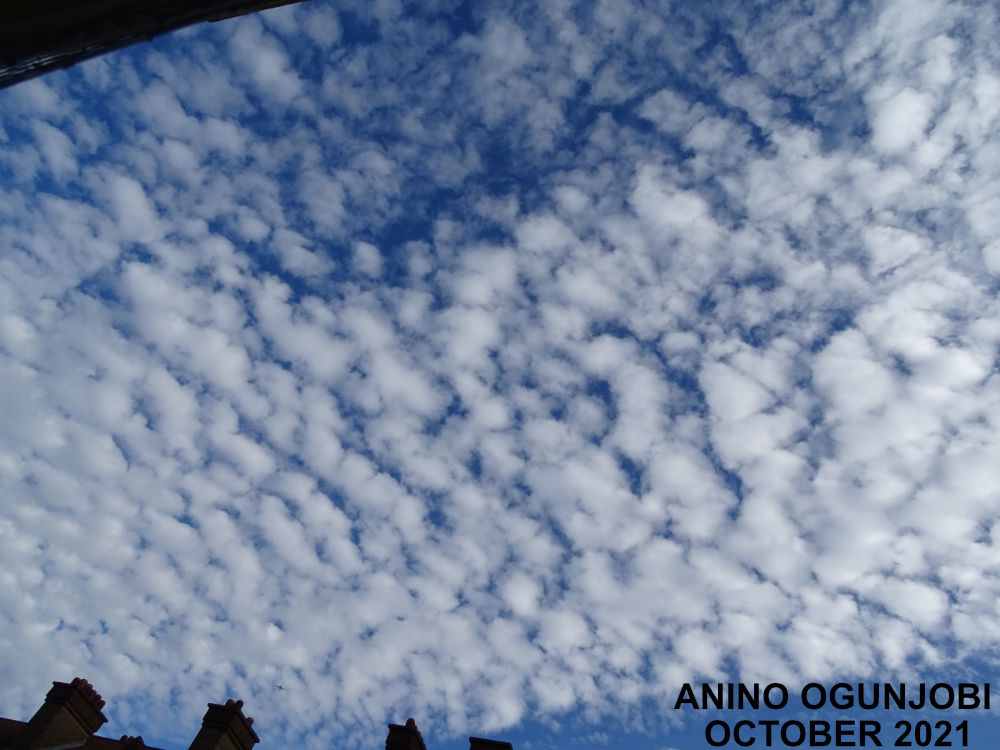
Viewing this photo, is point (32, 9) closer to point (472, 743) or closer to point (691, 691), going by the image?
point (472, 743)

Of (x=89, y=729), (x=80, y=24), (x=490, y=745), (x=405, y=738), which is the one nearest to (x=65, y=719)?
(x=89, y=729)

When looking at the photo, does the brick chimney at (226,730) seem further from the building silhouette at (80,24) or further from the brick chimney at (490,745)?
the building silhouette at (80,24)

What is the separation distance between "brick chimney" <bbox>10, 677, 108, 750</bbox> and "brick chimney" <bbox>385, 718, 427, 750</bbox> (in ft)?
30.7

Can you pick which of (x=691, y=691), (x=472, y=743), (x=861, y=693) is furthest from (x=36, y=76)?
(x=861, y=693)

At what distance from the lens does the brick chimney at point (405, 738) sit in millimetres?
15531

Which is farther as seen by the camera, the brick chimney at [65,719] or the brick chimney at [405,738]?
the brick chimney at [65,719]

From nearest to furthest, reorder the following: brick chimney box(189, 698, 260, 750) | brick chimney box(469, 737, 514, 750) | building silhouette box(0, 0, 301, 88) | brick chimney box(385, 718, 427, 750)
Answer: building silhouette box(0, 0, 301, 88) < brick chimney box(385, 718, 427, 750) < brick chimney box(469, 737, 514, 750) < brick chimney box(189, 698, 260, 750)

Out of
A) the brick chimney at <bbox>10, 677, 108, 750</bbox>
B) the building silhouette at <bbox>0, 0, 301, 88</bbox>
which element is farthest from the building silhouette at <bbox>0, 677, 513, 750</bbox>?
the building silhouette at <bbox>0, 0, 301, 88</bbox>

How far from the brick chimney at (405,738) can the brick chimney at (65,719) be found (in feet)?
30.7

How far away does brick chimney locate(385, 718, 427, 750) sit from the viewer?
15531mm

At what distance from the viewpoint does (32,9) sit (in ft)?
27.0

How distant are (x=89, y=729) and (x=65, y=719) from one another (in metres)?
0.84

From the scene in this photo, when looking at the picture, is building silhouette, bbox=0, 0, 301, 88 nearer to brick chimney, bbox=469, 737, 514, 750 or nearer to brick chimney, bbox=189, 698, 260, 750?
brick chimney, bbox=189, 698, 260, 750

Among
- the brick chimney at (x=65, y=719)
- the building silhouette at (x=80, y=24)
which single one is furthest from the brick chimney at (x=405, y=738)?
the building silhouette at (x=80, y=24)
